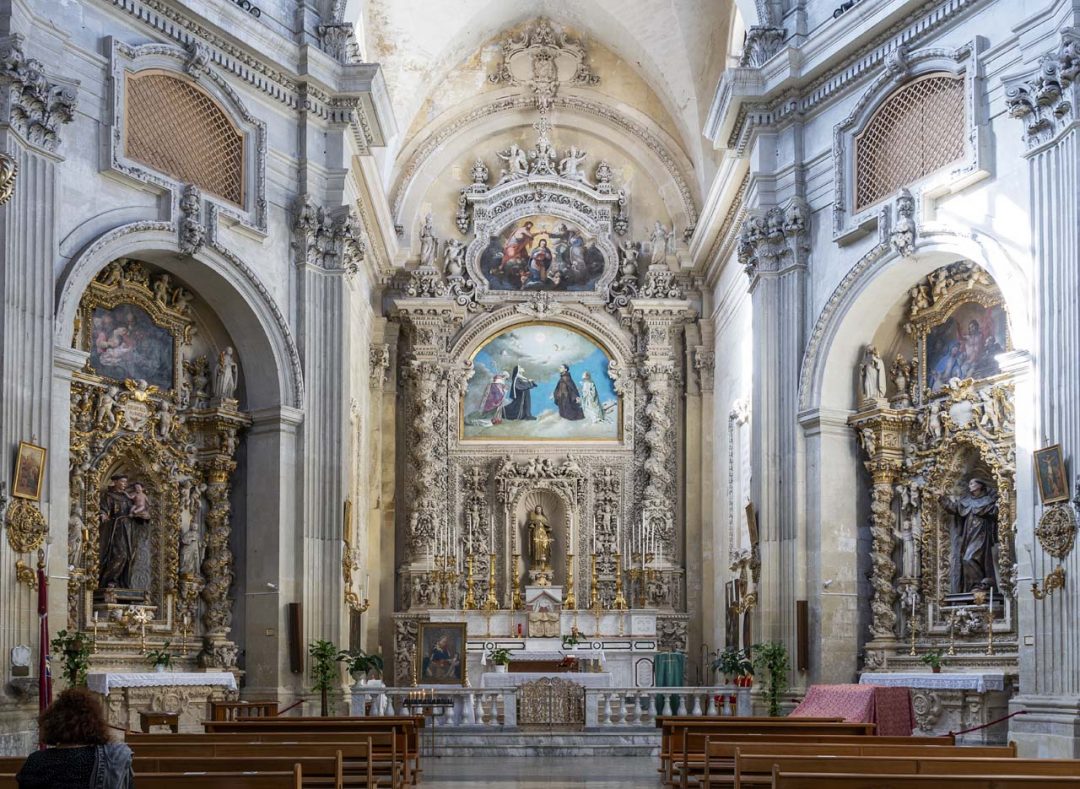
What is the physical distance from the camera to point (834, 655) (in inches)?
828

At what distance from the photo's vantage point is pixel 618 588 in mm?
29031

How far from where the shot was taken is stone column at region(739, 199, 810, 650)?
21.8m

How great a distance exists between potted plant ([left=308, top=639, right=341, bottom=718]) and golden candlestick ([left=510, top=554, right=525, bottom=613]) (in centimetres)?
764

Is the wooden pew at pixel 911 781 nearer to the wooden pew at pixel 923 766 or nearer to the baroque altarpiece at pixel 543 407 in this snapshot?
the wooden pew at pixel 923 766

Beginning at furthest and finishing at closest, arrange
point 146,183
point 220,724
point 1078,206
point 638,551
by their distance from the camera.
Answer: point 638,551 < point 146,183 < point 1078,206 < point 220,724

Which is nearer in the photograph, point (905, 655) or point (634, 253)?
point (905, 655)

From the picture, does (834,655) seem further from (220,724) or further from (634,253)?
(634,253)

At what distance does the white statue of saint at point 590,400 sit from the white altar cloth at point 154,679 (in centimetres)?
1122

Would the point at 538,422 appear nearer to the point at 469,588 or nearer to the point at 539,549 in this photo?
the point at 539,549

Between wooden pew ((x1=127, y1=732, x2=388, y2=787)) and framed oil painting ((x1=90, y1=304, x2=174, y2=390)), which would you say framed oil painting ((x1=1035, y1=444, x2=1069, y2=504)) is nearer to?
wooden pew ((x1=127, y1=732, x2=388, y2=787))

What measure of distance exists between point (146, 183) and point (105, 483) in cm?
391

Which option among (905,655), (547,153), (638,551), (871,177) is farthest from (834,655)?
(547,153)

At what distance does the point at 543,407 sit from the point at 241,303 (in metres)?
9.89

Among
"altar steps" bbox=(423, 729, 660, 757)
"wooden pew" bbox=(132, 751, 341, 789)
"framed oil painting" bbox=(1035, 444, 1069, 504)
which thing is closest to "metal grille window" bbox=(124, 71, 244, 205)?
"altar steps" bbox=(423, 729, 660, 757)
